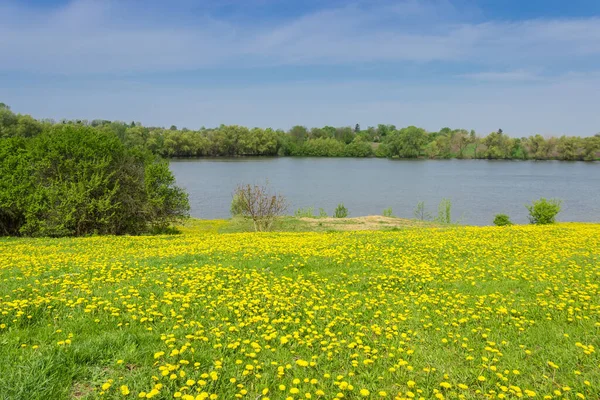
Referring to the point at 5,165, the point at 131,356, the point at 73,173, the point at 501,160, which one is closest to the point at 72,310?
the point at 131,356

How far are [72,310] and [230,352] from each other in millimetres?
2949

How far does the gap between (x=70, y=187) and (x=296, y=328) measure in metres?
24.6

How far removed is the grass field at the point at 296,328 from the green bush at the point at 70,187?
15913 millimetres

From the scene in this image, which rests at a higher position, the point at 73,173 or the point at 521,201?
the point at 73,173

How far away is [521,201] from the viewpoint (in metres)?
58.4

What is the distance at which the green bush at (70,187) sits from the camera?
2558 centimetres

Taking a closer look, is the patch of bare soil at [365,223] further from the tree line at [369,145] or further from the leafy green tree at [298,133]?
the leafy green tree at [298,133]

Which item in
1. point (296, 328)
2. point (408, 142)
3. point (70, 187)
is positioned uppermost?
point (408, 142)

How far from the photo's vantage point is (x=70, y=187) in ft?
87.0

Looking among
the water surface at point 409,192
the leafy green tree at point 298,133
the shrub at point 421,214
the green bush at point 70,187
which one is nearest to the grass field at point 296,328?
the green bush at point 70,187

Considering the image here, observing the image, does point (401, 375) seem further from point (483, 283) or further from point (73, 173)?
point (73, 173)

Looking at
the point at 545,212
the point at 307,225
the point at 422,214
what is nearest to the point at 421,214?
the point at 422,214

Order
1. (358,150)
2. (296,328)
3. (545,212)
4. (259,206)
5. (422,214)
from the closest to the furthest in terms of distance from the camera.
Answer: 1. (296,328)
2. (259,206)
3. (545,212)
4. (422,214)
5. (358,150)

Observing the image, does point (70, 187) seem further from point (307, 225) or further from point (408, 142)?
point (408, 142)
